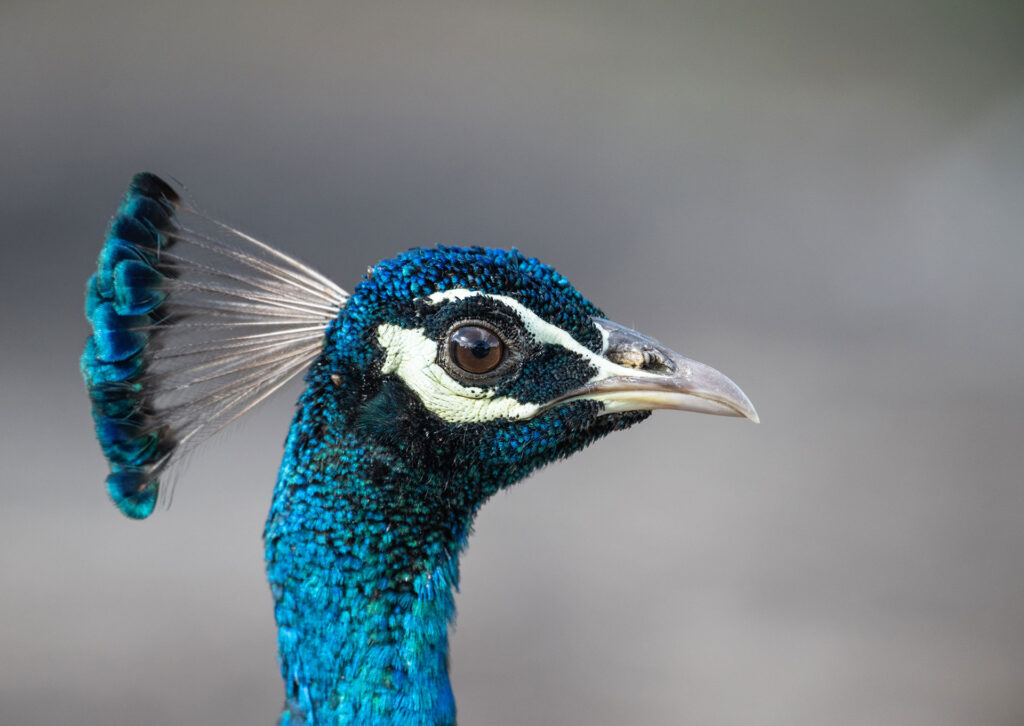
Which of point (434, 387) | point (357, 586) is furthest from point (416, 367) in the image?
point (357, 586)

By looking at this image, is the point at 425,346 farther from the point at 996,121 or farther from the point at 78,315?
the point at 996,121

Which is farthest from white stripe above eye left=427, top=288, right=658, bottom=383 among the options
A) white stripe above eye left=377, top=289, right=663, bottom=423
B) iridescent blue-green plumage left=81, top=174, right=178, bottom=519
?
iridescent blue-green plumage left=81, top=174, right=178, bottom=519

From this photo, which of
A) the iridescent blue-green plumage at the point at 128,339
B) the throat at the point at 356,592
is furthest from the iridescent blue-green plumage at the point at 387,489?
the iridescent blue-green plumage at the point at 128,339

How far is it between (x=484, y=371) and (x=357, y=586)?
0.22 metres

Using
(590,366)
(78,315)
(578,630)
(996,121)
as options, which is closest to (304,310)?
(590,366)

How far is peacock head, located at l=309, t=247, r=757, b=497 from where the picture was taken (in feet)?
2.55

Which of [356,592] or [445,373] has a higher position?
[445,373]

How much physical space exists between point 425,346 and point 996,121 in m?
3.39

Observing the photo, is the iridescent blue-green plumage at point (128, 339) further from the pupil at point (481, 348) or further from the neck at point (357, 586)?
the pupil at point (481, 348)

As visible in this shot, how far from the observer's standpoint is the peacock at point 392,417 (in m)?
0.78

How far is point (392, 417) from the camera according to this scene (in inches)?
30.9

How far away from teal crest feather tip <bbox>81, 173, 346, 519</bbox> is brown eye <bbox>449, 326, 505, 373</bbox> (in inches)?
6.2

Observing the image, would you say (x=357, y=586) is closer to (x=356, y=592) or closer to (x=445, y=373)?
(x=356, y=592)

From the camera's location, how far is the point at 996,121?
11.2 feet
